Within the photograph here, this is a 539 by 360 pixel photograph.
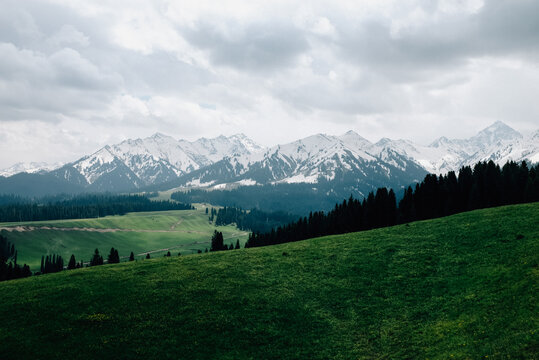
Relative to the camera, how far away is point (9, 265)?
107 metres

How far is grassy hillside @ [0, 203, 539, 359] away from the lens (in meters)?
29.4

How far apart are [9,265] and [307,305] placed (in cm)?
11055

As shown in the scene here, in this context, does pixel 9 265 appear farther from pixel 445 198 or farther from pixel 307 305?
pixel 445 198

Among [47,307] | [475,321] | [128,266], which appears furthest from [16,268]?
[475,321]

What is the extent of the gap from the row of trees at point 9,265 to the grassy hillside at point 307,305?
2780 inches

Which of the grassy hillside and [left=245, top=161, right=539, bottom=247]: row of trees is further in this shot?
[left=245, top=161, right=539, bottom=247]: row of trees

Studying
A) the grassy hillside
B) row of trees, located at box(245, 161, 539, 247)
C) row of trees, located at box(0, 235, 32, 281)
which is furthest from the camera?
row of trees, located at box(0, 235, 32, 281)

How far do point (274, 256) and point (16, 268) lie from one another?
96001 millimetres

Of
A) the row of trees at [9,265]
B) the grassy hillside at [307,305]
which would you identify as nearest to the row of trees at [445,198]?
the grassy hillside at [307,305]

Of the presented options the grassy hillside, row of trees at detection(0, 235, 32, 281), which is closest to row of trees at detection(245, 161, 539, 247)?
→ the grassy hillside

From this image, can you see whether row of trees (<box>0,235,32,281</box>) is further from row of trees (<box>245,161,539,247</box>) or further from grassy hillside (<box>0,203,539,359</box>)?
row of trees (<box>245,161,539,247</box>)

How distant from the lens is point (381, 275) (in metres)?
44.3

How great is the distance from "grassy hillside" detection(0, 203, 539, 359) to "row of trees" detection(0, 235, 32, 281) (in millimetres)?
70614

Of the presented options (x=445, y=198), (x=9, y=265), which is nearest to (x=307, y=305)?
(x=445, y=198)
